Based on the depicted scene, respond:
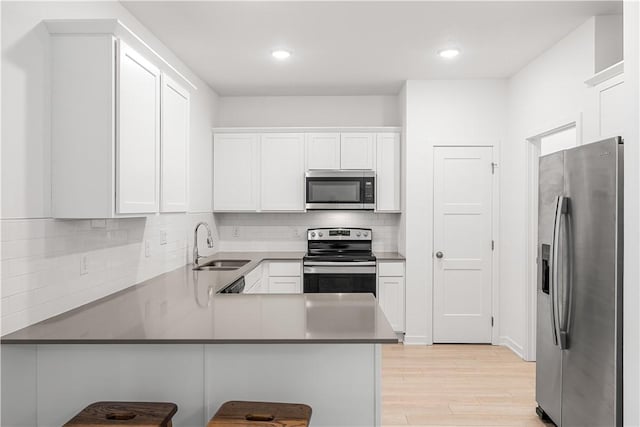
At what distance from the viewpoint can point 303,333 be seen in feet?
6.78

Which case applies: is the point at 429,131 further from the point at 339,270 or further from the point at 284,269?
the point at 284,269

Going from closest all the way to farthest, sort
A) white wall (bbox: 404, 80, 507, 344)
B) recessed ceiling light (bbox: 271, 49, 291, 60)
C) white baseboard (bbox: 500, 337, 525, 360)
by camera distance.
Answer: recessed ceiling light (bbox: 271, 49, 291, 60) < white baseboard (bbox: 500, 337, 525, 360) < white wall (bbox: 404, 80, 507, 344)

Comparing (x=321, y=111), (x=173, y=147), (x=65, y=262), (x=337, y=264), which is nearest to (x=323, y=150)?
(x=321, y=111)

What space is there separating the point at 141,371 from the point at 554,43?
3.70 m

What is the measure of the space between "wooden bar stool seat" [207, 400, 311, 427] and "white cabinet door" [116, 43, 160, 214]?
3.50ft

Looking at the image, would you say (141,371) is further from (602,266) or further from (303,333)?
(602,266)

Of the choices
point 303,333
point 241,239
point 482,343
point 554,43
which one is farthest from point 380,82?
point 303,333

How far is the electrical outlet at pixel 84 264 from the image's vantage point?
2.61m

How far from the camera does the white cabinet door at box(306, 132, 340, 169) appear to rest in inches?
213

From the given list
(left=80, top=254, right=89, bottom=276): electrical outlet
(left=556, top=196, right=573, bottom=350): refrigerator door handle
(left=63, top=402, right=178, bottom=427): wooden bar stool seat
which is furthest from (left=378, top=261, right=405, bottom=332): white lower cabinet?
(left=63, top=402, right=178, bottom=427): wooden bar stool seat

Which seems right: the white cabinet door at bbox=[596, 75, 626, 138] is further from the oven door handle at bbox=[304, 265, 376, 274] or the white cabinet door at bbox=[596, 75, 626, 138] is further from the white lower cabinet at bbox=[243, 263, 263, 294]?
the white lower cabinet at bbox=[243, 263, 263, 294]

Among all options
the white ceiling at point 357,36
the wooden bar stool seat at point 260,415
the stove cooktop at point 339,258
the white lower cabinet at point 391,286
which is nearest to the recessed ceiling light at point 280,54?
the white ceiling at point 357,36

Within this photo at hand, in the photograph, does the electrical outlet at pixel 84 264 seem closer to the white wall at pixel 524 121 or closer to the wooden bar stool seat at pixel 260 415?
the wooden bar stool seat at pixel 260 415

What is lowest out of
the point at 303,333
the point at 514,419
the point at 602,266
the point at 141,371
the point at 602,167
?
the point at 514,419
